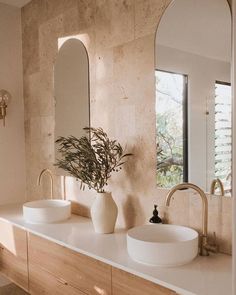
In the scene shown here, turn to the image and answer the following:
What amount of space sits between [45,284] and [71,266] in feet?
1.15

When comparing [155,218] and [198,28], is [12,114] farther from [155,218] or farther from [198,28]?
[198,28]

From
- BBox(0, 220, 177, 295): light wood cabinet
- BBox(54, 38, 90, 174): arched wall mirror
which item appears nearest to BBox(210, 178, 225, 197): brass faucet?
BBox(0, 220, 177, 295): light wood cabinet

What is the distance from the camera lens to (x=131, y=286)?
1.46 m

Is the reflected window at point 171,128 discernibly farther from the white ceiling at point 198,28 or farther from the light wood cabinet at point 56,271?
the light wood cabinet at point 56,271

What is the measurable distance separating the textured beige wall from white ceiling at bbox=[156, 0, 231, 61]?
83mm

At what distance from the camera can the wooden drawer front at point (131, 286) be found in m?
1.35

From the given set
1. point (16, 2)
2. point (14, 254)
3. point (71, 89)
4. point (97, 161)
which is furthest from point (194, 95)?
point (16, 2)

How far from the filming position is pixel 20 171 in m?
3.09

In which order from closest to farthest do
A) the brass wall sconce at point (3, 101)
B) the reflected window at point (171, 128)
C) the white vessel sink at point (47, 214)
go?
the reflected window at point (171, 128)
the white vessel sink at point (47, 214)
the brass wall sconce at point (3, 101)

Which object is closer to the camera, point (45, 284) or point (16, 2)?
point (45, 284)

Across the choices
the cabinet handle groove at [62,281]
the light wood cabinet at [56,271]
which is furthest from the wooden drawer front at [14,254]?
the cabinet handle groove at [62,281]

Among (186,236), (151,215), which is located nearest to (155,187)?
(151,215)

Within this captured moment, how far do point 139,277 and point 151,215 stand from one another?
557mm

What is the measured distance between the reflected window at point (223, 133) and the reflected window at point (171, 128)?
20cm
